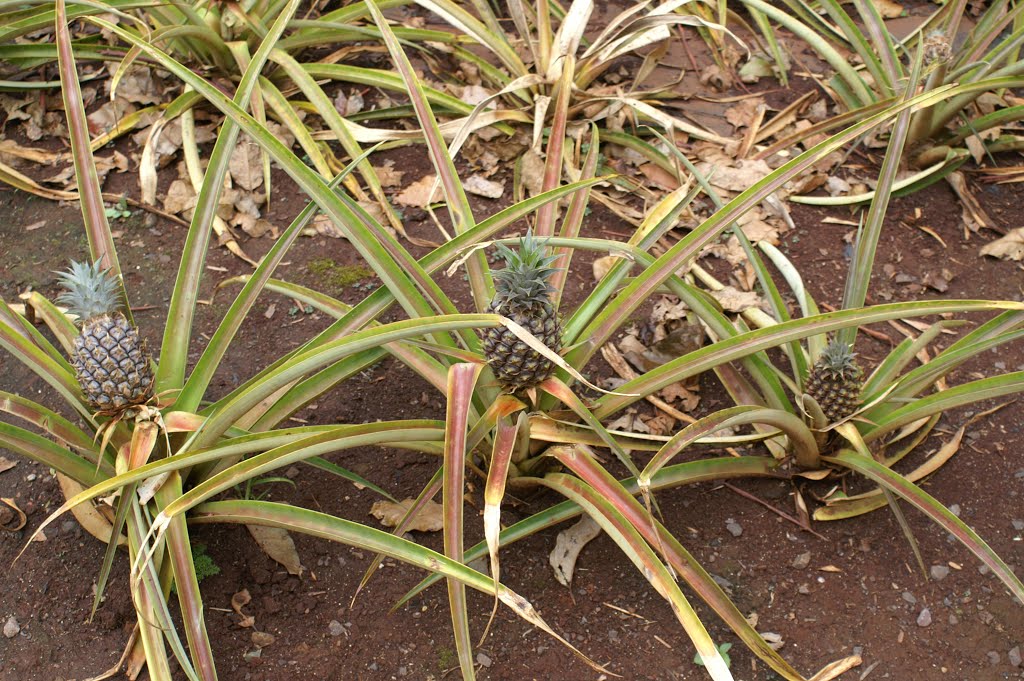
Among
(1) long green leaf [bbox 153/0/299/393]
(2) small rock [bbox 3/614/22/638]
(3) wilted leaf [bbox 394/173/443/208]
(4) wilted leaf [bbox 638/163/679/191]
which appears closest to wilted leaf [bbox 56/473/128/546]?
(2) small rock [bbox 3/614/22/638]

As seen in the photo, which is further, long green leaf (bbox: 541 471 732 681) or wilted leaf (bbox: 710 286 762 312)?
wilted leaf (bbox: 710 286 762 312)

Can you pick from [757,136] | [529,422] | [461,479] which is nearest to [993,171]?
[757,136]

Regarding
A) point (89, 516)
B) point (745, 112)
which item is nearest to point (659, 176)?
point (745, 112)

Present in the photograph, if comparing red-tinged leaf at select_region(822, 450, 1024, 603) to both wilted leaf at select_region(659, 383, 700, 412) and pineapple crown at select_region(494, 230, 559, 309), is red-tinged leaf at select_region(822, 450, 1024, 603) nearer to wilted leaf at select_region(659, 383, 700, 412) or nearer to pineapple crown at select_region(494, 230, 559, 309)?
wilted leaf at select_region(659, 383, 700, 412)

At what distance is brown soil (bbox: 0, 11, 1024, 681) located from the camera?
2068 mm

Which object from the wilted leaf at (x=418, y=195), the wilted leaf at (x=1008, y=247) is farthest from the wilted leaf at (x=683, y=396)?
the wilted leaf at (x=1008, y=247)

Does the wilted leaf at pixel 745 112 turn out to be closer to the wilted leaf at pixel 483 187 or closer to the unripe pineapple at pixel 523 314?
the wilted leaf at pixel 483 187

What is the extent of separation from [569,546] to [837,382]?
31.6 inches

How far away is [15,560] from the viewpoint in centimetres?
203

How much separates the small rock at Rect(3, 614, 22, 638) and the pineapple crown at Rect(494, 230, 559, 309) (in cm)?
143

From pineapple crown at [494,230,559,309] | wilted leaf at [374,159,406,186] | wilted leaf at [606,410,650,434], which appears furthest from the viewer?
wilted leaf at [374,159,406,186]

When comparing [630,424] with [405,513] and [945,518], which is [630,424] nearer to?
[405,513]

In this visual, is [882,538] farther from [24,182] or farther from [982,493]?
[24,182]

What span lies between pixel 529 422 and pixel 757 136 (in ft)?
6.29
